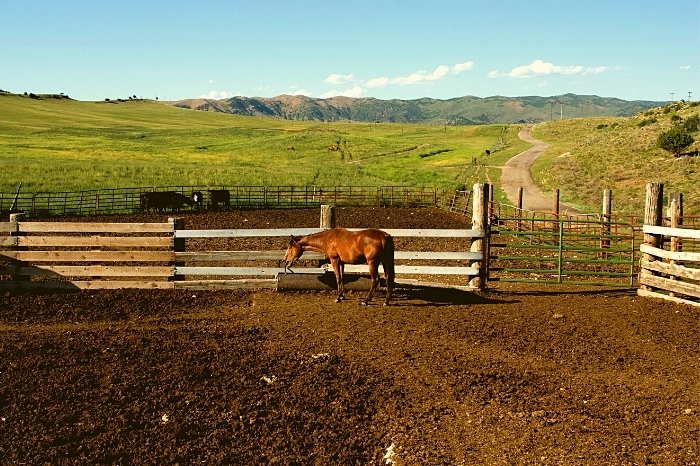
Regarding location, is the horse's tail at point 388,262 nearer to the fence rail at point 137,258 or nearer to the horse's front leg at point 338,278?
the horse's front leg at point 338,278

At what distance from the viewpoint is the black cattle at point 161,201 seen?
34.1m

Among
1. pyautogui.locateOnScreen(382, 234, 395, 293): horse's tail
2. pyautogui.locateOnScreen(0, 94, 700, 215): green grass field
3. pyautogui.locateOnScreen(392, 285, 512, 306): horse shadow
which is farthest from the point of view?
pyautogui.locateOnScreen(0, 94, 700, 215): green grass field

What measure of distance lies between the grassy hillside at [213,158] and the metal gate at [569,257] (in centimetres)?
2992

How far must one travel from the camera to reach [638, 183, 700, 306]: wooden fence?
38.2ft

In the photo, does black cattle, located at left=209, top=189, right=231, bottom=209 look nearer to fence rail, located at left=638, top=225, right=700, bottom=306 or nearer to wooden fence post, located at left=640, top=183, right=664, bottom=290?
wooden fence post, located at left=640, top=183, right=664, bottom=290

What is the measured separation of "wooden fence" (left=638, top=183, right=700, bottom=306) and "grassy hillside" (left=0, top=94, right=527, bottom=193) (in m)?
36.8

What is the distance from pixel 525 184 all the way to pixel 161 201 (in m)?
26.7

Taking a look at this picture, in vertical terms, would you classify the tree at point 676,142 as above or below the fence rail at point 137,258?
above

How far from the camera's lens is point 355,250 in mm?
11219

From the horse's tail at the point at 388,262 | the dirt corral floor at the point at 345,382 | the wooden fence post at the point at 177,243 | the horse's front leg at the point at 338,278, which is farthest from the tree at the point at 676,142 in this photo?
the wooden fence post at the point at 177,243

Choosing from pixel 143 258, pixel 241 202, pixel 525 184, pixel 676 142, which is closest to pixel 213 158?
pixel 241 202

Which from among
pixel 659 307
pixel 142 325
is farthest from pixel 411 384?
pixel 659 307

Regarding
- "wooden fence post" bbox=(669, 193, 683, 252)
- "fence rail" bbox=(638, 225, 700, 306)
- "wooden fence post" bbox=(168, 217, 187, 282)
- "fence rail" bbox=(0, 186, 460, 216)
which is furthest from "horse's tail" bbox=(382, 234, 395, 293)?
"fence rail" bbox=(0, 186, 460, 216)

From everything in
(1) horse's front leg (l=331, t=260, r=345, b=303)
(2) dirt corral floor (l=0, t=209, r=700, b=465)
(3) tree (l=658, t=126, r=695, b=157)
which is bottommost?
(2) dirt corral floor (l=0, t=209, r=700, b=465)
